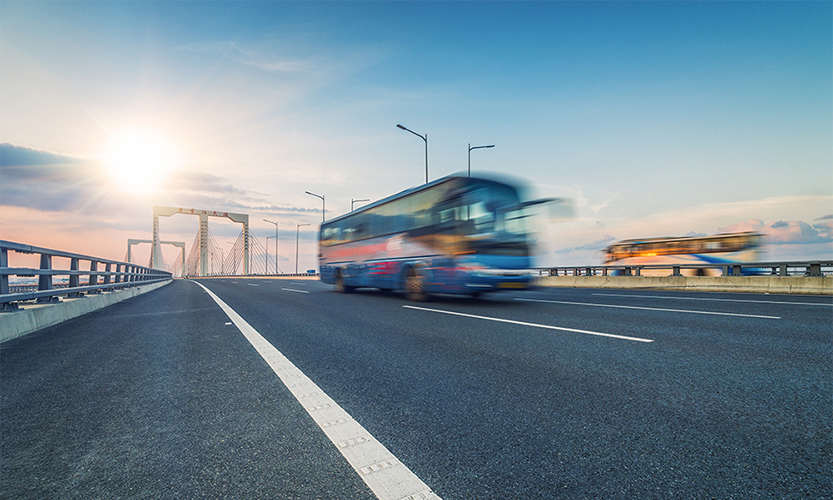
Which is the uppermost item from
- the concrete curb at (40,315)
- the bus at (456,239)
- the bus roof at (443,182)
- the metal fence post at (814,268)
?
the bus roof at (443,182)

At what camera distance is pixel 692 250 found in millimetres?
21922

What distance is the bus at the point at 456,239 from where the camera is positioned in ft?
30.8

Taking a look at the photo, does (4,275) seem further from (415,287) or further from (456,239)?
(456,239)

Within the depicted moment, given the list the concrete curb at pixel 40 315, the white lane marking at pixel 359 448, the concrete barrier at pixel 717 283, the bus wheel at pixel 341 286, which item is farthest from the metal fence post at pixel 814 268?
the concrete curb at pixel 40 315

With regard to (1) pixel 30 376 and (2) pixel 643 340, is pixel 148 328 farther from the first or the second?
(2) pixel 643 340

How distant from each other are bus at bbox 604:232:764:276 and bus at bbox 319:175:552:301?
11670 mm

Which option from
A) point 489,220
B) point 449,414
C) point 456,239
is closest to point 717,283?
point 489,220

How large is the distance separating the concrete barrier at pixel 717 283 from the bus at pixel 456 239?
4.23 feet

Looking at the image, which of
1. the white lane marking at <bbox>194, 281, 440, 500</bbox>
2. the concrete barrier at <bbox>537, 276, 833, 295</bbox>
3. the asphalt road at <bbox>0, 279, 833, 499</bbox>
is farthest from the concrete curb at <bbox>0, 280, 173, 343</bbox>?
the concrete barrier at <bbox>537, 276, 833, 295</bbox>

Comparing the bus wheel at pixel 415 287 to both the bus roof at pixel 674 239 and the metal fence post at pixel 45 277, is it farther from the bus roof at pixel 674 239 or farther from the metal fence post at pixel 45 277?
the bus roof at pixel 674 239

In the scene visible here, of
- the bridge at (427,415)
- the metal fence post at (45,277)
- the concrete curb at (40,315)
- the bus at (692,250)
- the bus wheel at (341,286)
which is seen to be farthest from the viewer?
the bus at (692,250)

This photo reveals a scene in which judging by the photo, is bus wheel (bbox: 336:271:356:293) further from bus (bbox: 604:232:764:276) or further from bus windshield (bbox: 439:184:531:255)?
bus (bbox: 604:232:764:276)

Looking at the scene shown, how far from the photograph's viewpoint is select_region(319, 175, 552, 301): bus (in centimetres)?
939

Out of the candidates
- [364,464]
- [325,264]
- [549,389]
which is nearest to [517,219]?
[549,389]
